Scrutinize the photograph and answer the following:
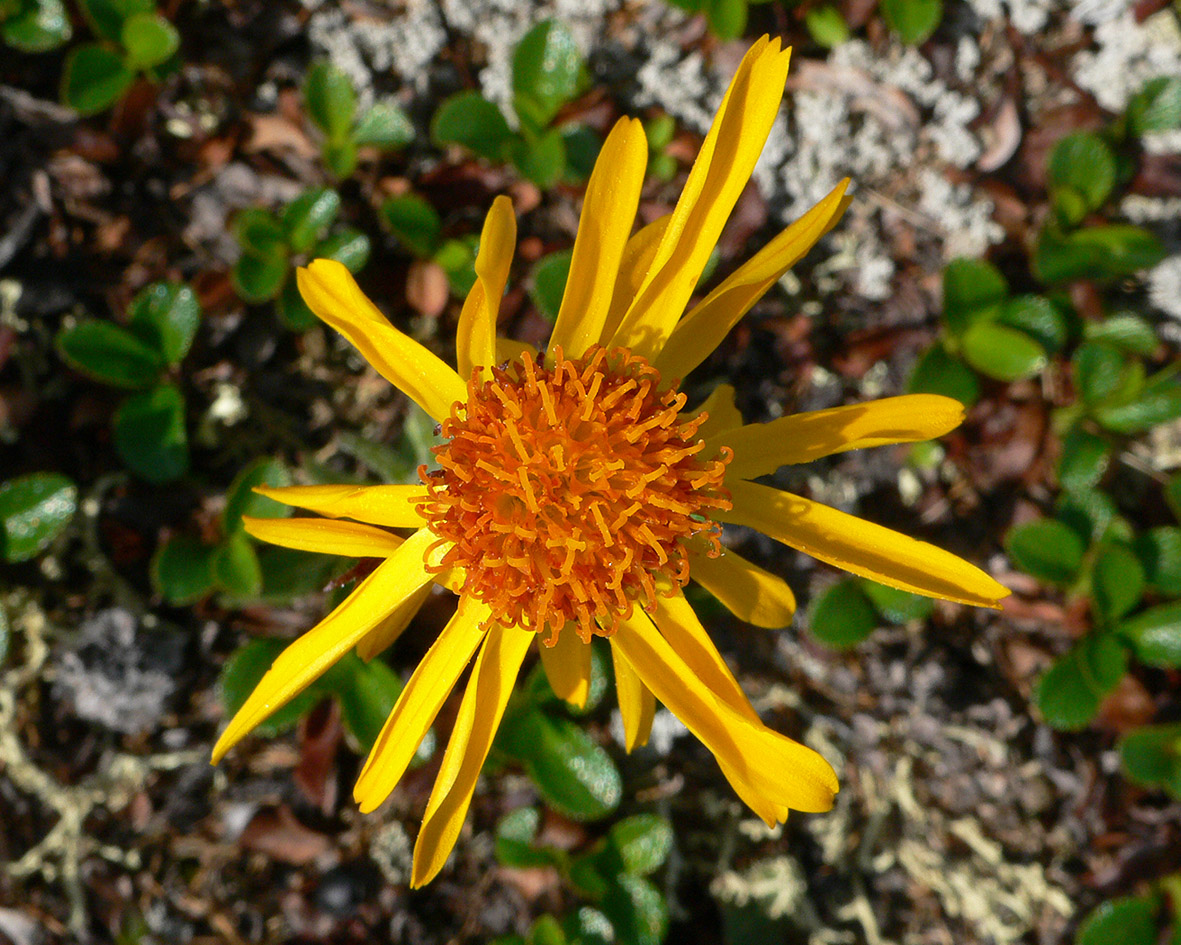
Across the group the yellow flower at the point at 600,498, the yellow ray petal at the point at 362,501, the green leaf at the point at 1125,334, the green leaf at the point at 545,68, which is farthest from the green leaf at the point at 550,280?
the green leaf at the point at 1125,334

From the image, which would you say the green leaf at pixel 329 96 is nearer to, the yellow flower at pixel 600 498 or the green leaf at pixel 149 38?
the green leaf at pixel 149 38

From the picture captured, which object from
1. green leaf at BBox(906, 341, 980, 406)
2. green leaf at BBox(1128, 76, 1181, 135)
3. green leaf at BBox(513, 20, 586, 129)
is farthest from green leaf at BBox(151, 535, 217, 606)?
green leaf at BBox(1128, 76, 1181, 135)

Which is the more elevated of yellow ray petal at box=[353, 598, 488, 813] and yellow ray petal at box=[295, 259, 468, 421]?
yellow ray petal at box=[295, 259, 468, 421]

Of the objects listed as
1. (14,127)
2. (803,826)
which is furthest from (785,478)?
(14,127)

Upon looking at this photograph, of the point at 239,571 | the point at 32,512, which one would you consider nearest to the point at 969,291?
the point at 239,571

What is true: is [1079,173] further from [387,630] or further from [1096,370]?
[387,630]

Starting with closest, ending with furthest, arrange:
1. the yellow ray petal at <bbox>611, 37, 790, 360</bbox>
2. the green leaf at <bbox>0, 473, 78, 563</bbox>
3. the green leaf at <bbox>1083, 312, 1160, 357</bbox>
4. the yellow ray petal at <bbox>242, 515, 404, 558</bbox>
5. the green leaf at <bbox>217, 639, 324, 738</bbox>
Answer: the yellow ray petal at <bbox>611, 37, 790, 360</bbox> → the yellow ray petal at <bbox>242, 515, 404, 558</bbox> → the green leaf at <bbox>217, 639, 324, 738</bbox> → the green leaf at <bbox>0, 473, 78, 563</bbox> → the green leaf at <bbox>1083, 312, 1160, 357</bbox>

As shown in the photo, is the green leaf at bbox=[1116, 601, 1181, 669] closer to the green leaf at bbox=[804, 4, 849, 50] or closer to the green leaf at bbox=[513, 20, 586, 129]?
the green leaf at bbox=[804, 4, 849, 50]
